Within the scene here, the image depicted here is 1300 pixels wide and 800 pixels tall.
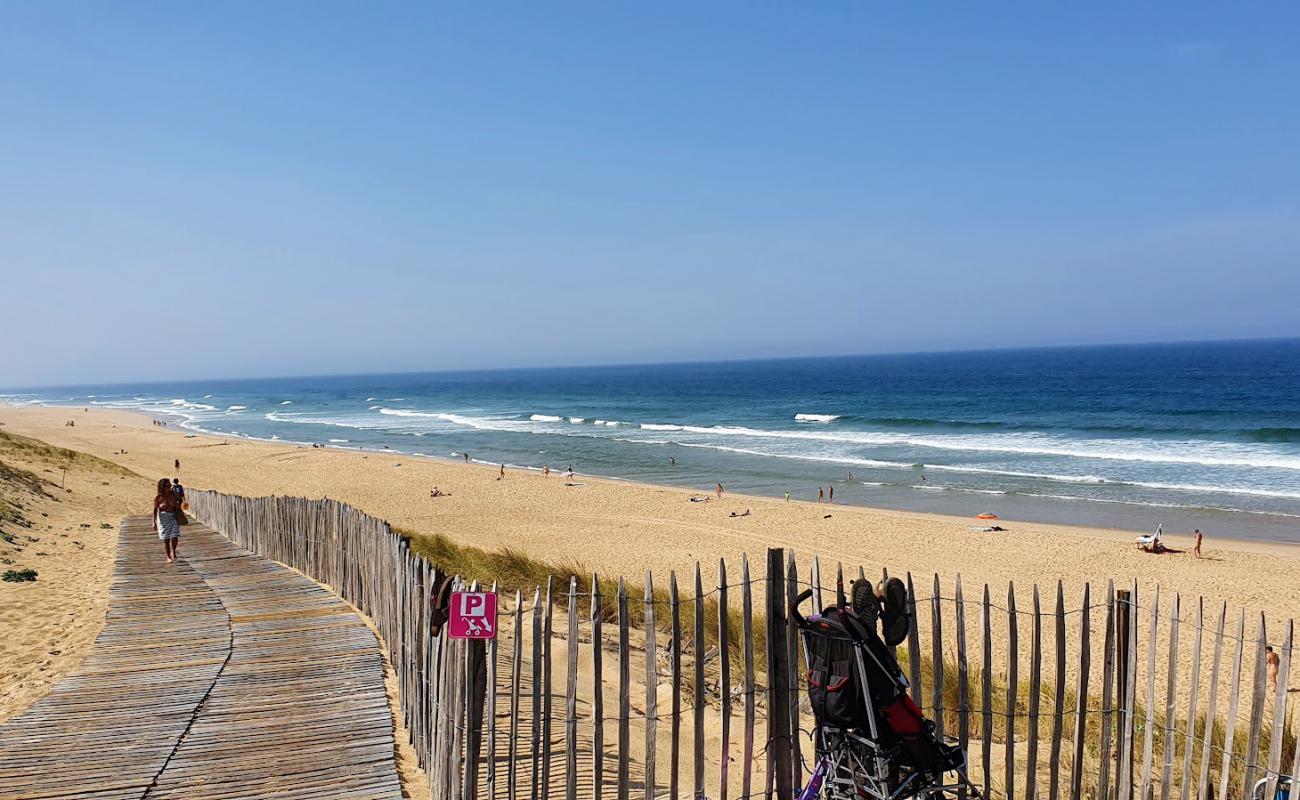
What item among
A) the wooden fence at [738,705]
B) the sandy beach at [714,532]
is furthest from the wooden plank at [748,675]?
the sandy beach at [714,532]

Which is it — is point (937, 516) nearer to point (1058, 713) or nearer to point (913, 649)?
point (1058, 713)

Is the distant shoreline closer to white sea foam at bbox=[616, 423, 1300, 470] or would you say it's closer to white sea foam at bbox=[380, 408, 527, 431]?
white sea foam at bbox=[616, 423, 1300, 470]

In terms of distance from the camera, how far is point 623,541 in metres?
22.4

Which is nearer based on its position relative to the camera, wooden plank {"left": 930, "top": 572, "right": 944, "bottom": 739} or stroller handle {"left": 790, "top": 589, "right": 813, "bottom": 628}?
stroller handle {"left": 790, "top": 589, "right": 813, "bottom": 628}

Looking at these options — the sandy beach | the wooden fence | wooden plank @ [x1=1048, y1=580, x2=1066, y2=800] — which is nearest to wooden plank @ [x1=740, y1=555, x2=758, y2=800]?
the wooden fence

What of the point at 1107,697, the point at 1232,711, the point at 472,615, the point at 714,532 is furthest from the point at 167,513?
the point at 714,532

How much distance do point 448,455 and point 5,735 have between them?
41.7 m

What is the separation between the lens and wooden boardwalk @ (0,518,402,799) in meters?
4.99

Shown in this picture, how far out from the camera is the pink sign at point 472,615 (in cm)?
412

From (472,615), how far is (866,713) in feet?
6.38

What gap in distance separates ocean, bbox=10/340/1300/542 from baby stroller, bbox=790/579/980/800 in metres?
23.5

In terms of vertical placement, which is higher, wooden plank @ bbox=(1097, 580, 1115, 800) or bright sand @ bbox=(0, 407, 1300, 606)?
wooden plank @ bbox=(1097, 580, 1115, 800)

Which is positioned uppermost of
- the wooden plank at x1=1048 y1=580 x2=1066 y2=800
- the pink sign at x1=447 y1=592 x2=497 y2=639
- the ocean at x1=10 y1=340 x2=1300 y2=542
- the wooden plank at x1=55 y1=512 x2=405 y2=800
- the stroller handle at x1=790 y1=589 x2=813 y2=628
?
the stroller handle at x1=790 y1=589 x2=813 y2=628

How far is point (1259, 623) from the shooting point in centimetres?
382
